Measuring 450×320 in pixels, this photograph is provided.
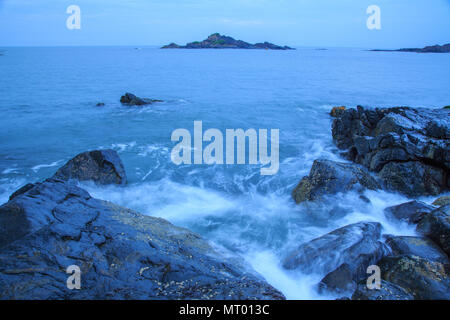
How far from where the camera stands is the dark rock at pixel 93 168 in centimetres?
984

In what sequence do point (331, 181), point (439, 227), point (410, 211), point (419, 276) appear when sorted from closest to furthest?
point (419, 276), point (439, 227), point (410, 211), point (331, 181)

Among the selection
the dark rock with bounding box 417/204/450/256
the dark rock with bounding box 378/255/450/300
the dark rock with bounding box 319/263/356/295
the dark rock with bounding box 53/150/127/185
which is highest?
the dark rock with bounding box 53/150/127/185

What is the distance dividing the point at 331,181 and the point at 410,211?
2.11 m

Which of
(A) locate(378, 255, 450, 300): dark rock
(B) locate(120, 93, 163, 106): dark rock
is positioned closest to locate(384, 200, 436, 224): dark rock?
(A) locate(378, 255, 450, 300): dark rock

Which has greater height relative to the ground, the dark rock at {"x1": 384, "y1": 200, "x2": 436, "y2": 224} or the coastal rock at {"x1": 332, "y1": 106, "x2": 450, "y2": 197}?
the coastal rock at {"x1": 332, "y1": 106, "x2": 450, "y2": 197}

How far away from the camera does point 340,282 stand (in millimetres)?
5363

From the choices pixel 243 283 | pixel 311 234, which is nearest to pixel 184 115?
pixel 311 234

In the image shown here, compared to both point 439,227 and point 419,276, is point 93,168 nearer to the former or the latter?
point 419,276

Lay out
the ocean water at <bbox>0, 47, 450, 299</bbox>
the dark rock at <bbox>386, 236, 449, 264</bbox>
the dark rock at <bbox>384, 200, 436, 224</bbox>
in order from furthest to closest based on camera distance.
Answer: the ocean water at <bbox>0, 47, 450, 299</bbox>, the dark rock at <bbox>384, 200, 436, 224</bbox>, the dark rock at <bbox>386, 236, 449, 264</bbox>

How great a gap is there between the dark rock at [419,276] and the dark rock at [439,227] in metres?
0.86

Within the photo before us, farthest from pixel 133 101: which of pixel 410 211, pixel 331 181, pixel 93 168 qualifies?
pixel 410 211

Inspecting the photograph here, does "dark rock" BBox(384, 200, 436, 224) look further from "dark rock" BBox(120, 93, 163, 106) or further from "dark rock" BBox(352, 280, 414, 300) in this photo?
"dark rock" BBox(120, 93, 163, 106)

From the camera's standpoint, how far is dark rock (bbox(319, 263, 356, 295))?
17.3 ft

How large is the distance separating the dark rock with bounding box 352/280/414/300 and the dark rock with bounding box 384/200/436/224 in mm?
3642
